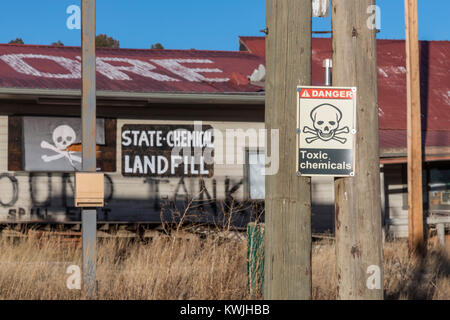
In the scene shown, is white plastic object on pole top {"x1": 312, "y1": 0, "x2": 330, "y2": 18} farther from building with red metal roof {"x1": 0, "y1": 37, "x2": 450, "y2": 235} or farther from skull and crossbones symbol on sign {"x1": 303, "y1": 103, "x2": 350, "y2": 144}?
building with red metal roof {"x1": 0, "y1": 37, "x2": 450, "y2": 235}

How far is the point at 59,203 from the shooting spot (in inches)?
625

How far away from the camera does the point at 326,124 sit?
187 inches

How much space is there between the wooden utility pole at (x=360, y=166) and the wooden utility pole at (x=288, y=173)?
0.24 m

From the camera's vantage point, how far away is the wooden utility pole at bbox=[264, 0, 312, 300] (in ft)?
15.4

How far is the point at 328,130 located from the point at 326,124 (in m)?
0.04

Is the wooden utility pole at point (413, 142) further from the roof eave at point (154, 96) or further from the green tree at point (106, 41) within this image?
the green tree at point (106, 41)

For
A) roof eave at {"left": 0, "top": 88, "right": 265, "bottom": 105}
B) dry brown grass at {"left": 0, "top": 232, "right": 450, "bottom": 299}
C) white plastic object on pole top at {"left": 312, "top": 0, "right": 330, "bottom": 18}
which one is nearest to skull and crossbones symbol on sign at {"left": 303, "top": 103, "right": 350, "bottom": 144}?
white plastic object on pole top at {"left": 312, "top": 0, "right": 330, "bottom": 18}

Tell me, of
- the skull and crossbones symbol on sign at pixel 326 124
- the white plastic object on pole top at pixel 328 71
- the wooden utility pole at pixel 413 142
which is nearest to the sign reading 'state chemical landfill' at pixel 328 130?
the skull and crossbones symbol on sign at pixel 326 124

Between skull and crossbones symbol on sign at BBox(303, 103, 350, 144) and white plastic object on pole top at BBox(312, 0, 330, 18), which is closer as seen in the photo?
skull and crossbones symbol on sign at BBox(303, 103, 350, 144)

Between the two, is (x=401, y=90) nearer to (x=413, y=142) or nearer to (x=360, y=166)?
(x=413, y=142)

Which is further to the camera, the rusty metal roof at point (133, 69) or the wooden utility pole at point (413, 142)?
the rusty metal roof at point (133, 69)

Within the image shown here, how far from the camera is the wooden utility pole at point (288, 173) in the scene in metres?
4.69

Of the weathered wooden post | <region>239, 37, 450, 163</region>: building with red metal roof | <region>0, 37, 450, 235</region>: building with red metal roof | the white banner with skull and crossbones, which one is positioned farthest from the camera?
<region>239, 37, 450, 163</region>: building with red metal roof

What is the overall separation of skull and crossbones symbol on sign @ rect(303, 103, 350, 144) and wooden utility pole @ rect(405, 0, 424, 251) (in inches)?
390
